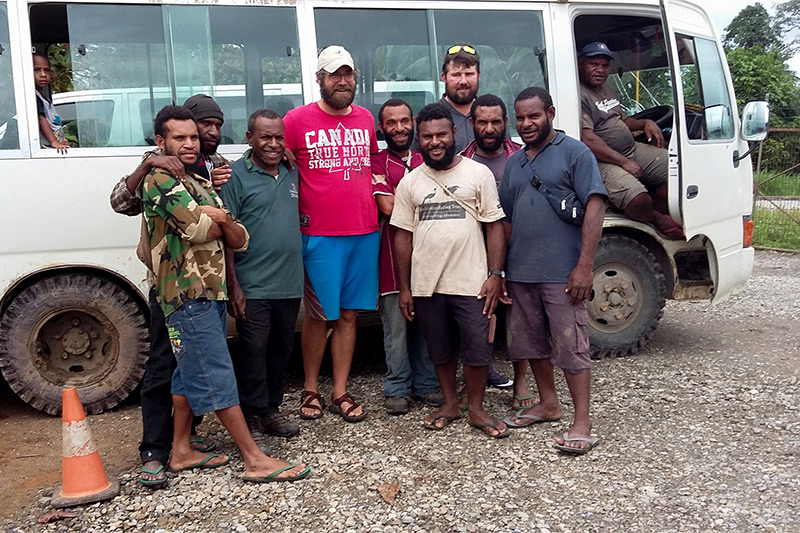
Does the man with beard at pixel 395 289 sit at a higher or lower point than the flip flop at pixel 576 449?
higher

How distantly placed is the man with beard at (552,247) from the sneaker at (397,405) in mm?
785

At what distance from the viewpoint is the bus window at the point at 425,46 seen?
14.6 feet

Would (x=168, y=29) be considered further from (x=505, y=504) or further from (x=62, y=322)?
(x=505, y=504)

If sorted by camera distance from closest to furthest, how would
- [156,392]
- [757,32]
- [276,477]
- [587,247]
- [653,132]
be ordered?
[276,477], [156,392], [587,247], [653,132], [757,32]

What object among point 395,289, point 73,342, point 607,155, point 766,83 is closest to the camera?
point 395,289

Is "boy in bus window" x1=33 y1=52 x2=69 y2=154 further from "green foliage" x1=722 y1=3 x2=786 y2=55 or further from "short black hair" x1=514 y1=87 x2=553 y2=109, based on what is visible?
"green foliage" x1=722 y1=3 x2=786 y2=55

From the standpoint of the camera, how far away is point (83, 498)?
314cm

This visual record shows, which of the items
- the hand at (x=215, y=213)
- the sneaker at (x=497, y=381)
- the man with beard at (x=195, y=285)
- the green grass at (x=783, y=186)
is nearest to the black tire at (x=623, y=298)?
the sneaker at (x=497, y=381)

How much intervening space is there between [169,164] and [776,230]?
33.7ft

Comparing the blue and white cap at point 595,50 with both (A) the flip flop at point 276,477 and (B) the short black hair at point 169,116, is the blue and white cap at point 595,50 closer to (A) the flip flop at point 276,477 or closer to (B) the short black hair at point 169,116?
(B) the short black hair at point 169,116

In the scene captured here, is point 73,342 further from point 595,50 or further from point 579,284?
point 595,50

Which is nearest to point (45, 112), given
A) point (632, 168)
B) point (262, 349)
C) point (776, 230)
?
point (262, 349)

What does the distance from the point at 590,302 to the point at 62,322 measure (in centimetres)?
338

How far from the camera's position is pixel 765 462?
3453mm
